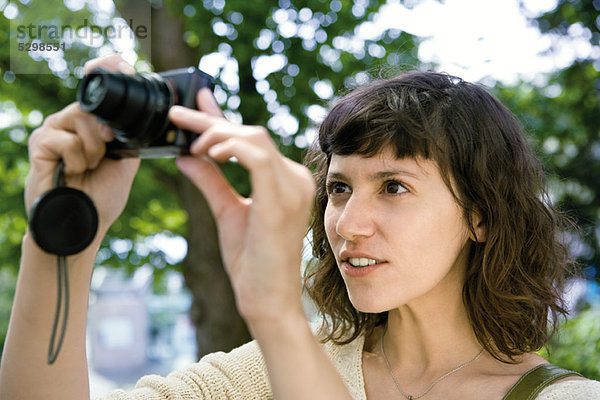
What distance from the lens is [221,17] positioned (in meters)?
3.97

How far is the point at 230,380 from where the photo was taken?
198cm

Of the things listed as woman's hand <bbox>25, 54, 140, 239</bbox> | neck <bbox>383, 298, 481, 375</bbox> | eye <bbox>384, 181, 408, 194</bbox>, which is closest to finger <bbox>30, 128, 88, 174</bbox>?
woman's hand <bbox>25, 54, 140, 239</bbox>

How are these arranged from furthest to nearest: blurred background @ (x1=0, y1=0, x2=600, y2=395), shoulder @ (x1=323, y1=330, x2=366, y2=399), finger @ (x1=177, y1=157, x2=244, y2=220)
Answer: blurred background @ (x1=0, y1=0, x2=600, y2=395), shoulder @ (x1=323, y1=330, x2=366, y2=399), finger @ (x1=177, y1=157, x2=244, y2=220)

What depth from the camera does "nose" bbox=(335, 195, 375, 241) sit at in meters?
1.68

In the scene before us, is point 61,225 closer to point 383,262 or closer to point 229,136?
point 229,136

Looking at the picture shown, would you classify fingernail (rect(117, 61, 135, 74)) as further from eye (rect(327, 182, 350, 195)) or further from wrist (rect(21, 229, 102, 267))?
eye (rect(327, 182, 350, 195))

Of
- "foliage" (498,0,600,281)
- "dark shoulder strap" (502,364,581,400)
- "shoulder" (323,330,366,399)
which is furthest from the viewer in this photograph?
"foliage" (498,0,600,281)

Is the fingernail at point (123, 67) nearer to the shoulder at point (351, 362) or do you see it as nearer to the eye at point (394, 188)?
the eye at point (394, 188)

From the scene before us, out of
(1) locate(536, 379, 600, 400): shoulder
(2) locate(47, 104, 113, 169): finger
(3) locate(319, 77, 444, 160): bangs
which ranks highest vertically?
(2) locate(47, 104, 113, 169): finger

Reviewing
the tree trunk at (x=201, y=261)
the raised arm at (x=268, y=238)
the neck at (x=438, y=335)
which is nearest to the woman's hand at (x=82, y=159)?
the raised arm at (x=268, y=238)

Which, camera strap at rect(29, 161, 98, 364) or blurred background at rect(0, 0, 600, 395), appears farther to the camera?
blurred background at rect(0, 0, 600, 395)

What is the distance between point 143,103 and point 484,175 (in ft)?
3.57

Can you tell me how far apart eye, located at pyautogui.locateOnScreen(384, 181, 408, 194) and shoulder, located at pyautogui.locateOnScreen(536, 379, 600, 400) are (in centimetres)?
66

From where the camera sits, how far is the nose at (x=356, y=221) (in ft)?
5.50
